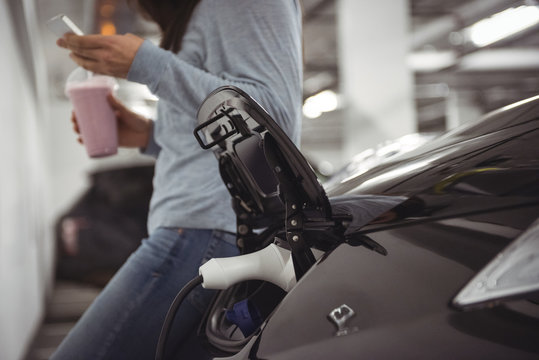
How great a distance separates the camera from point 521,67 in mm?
9766

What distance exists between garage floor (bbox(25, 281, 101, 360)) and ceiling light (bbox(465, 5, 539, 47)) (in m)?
5.21

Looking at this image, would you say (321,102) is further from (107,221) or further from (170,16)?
(170,16)

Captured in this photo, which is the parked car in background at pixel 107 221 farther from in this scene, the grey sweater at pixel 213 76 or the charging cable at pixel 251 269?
the charging cable at pixel 251 269

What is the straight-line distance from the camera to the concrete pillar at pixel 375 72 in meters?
5.60

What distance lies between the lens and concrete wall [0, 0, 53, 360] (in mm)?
2932

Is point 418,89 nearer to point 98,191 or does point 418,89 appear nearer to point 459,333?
point 98,191

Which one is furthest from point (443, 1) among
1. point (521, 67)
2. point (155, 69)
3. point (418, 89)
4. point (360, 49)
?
point (155, 69)

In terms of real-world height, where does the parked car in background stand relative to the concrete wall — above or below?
below

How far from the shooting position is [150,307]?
1.00 meters

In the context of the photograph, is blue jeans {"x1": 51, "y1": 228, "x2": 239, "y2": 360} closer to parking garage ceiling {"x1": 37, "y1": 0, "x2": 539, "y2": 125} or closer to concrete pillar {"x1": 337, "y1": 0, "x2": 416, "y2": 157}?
parking garage ceiling {"x1": 37, "y1": 0, "x2": 539, "y2": 125}

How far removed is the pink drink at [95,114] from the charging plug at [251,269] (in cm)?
61

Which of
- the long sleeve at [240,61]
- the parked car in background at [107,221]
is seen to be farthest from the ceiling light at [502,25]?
the long sleeve at [240,61]

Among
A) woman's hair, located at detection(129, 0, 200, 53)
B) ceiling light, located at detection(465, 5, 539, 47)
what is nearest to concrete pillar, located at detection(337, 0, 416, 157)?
ceiling light, located at detection(465, 5, 539, 47)

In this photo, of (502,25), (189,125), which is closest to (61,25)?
(189,125)
